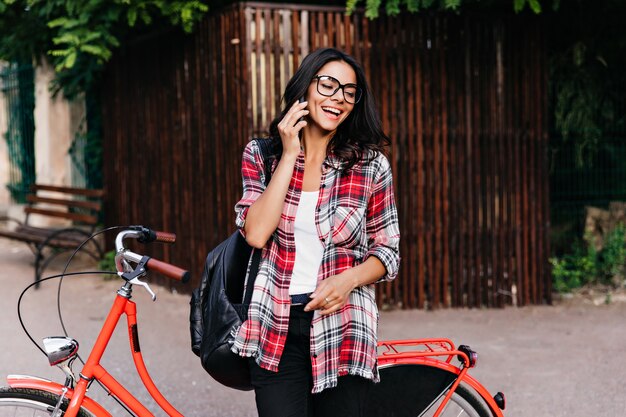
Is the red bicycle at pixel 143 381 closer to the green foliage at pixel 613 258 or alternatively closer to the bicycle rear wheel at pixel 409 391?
the bicycle rear wheel at pixel 409 391

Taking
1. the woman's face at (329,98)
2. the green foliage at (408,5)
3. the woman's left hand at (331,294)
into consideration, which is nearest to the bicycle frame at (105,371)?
the woman's left hand at (331,294)

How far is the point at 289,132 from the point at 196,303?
685mm

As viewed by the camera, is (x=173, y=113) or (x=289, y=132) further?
(x=173, y=113)

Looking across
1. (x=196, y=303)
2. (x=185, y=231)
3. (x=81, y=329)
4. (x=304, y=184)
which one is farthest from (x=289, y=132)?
(x=185, y=231)

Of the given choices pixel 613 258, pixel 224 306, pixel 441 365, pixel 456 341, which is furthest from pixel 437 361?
pixel 613 258

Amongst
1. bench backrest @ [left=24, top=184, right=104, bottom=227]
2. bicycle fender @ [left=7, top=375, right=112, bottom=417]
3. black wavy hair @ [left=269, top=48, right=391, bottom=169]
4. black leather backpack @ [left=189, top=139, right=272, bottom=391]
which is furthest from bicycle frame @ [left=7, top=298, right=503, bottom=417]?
bench backrest @ [left=24, top=184, right=104, bottom=227]

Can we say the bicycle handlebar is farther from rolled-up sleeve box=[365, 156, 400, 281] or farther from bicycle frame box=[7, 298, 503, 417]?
rolled-up sleeve box=[365, 156, 400, 281]

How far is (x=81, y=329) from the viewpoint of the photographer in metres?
7.30

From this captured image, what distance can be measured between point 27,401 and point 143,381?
0.40 meters

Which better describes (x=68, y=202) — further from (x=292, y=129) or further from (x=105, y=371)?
(x=292, y=129)

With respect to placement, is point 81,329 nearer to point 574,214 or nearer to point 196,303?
point 196,303

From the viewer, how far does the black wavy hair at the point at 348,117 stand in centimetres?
282

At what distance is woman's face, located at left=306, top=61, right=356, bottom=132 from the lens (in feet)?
9.25

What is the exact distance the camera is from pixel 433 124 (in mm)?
7977
